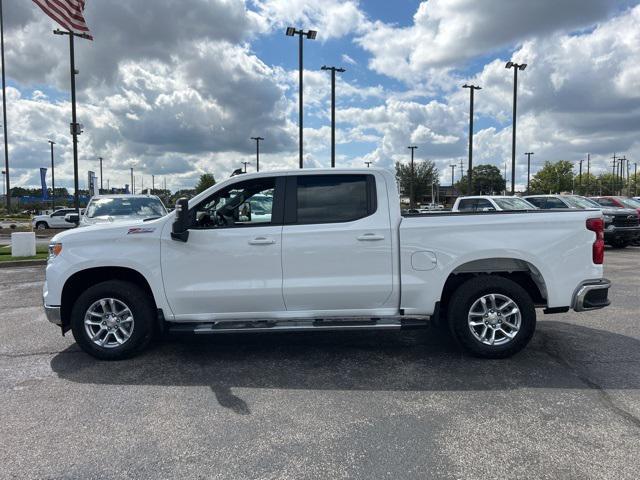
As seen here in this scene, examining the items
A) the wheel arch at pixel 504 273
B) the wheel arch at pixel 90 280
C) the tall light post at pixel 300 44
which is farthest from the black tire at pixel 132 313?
the tall light post at pixel 300 44

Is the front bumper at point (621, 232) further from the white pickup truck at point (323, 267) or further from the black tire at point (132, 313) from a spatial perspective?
the black tire at point (132, 313)

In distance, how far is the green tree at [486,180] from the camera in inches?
4729

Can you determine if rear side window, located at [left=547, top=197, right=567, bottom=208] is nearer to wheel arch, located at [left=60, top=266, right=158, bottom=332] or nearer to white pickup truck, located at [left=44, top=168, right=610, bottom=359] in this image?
white pickup truck, located at [left=44, top=168, right=610, bottom=359]

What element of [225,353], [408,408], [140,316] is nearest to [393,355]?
[408,408]

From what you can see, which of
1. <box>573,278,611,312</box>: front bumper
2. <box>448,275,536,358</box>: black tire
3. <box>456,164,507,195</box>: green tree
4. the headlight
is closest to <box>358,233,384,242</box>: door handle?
<box>448,275,536,358</box>: black tire

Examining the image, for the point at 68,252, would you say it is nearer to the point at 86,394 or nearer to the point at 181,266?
the point at 181,266

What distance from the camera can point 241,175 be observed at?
5.13 meters

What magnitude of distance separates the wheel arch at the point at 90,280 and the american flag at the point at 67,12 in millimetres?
13619

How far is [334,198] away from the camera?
5012mm

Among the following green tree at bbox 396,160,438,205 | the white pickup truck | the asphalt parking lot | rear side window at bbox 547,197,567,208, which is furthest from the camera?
green tree at bbox 396,160,438,205

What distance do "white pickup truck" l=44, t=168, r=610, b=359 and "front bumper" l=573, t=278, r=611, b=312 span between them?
13 mm

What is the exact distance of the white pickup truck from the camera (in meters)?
4.83

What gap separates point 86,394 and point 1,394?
2.54 feet

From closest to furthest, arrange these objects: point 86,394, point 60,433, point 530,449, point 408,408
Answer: point 530,449 → point 60,433 → point 408,408 → point 86,394
